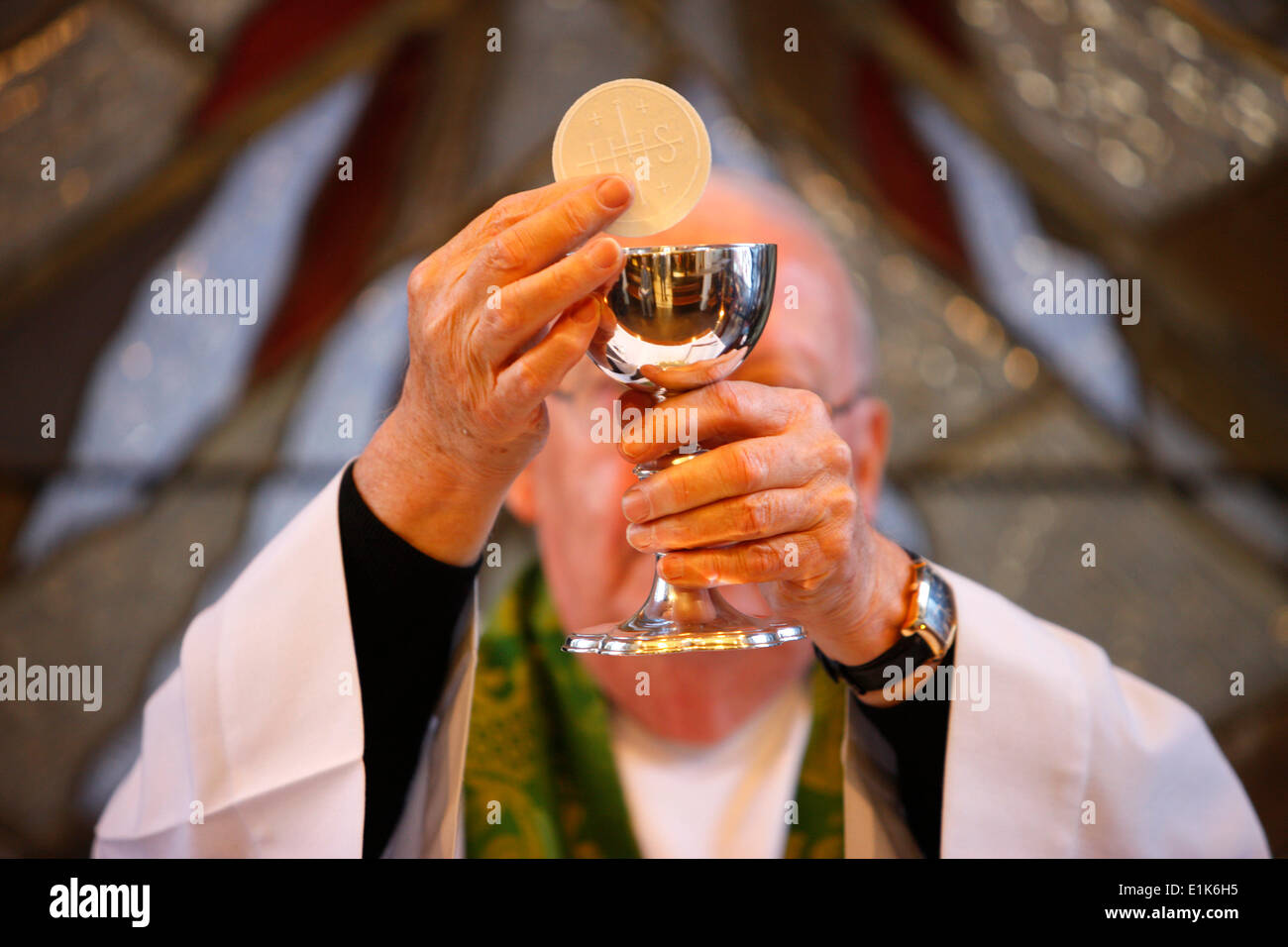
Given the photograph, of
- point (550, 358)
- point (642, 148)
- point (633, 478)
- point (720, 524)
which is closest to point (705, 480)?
point (720, 524)

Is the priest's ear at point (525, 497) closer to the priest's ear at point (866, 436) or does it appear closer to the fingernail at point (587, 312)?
the priest's ear at point (866, 436)

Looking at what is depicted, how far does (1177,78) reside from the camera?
7.36ft

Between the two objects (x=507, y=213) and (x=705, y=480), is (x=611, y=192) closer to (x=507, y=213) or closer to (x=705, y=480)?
→ (x=507, y=213)

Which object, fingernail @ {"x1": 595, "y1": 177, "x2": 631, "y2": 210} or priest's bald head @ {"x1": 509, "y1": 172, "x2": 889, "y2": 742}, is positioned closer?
fingernail @ {"x1": 595, "y1": 177, "x2": 631, "y2": 210}

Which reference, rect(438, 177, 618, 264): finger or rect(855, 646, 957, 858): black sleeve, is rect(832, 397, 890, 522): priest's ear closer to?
rect(855, 646, 957, 858): black sleeve

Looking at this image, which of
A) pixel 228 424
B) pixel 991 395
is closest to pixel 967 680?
pixel 991 395

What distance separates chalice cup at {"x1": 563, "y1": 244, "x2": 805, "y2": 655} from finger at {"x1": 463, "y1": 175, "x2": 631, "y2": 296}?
0.04 meters

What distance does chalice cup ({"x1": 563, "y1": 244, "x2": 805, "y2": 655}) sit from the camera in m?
0.79

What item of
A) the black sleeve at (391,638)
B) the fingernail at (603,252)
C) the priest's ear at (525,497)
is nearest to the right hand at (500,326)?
the fingernail at (603,252)

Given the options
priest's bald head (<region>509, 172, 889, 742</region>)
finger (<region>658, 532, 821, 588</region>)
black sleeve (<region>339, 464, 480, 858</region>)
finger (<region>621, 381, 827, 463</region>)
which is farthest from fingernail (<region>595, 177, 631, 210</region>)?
priest's bald head (<region>509, 172, 889, 742</region>)

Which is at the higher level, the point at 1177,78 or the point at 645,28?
the point at 645,28

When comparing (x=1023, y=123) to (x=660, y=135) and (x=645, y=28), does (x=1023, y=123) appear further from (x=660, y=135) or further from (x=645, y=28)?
(x=660, y=135)
